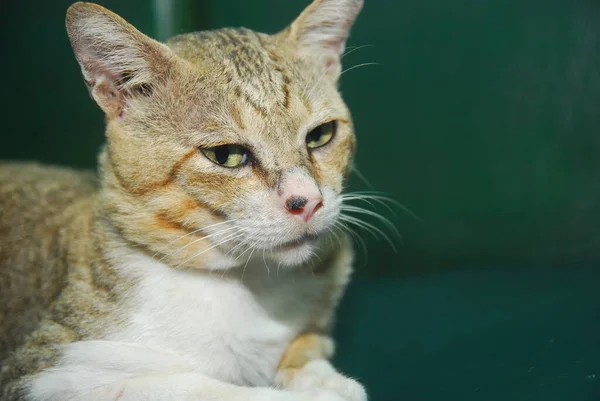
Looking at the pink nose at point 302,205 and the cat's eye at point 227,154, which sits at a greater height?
the cat's eye at point 227,154

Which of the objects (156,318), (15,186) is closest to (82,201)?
(15,186)

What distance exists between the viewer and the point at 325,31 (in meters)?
Result: 2.12

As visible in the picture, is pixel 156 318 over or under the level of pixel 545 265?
over

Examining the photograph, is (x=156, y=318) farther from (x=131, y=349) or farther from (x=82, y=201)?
(x=82, y=201)

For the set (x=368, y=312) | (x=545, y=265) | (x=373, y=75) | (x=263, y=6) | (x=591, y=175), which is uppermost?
(x=263, y=6)

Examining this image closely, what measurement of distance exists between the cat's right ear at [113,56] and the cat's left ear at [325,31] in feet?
1.60

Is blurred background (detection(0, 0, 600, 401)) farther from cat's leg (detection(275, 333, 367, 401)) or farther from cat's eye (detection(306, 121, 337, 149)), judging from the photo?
cat's eye (detection(306, 121, 337, 149))

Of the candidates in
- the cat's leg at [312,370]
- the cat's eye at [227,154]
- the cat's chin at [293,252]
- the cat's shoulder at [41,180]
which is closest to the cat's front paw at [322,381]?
the cat's leg at [312,370]

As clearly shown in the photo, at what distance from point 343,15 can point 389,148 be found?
3.13 ft

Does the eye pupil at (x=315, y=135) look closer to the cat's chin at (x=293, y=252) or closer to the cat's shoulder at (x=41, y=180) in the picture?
the cat's chin at (x=293, y=252)

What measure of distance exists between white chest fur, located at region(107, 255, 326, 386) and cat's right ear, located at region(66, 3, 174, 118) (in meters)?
0.53

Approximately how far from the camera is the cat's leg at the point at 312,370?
1800 mm

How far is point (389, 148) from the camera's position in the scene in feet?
9.61

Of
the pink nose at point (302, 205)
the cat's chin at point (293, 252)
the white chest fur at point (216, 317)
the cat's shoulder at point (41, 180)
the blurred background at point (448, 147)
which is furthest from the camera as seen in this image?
the cat's shoulder at point (41, 180)
